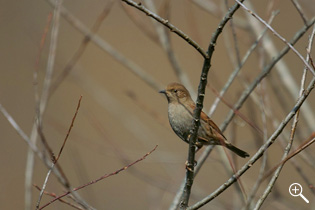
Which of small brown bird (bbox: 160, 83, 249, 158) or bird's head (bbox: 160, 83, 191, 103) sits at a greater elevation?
bird's head (bbox: 160, 83, 191, 103)

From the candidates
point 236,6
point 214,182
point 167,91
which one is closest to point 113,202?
point 214,182

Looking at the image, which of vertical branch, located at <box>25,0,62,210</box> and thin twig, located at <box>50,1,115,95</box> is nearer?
vertical branch, located at <box>25,0,62,210</box>

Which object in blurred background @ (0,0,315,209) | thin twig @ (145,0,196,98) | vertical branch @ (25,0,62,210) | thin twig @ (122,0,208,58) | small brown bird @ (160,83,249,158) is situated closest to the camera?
thin twig @ (122,0,208,58)

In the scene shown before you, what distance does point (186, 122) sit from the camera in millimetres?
4836

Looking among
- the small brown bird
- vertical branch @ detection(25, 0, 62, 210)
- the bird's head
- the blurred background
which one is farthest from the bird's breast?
the blurred background

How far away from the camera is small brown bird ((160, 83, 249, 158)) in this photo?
4828 millimetres

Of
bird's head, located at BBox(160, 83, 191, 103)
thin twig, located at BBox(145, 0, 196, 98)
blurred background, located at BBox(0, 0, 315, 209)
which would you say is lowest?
bird's head, located at BBox(160, 83, 191, 103)

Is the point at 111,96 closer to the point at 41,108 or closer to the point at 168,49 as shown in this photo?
Answer: the point at 168,49

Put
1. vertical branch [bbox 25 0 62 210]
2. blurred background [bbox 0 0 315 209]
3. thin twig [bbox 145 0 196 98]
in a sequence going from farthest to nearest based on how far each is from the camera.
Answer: blurred background [bbox 0 0 315 209], thin twig [bbox 145 0 196 98], vertical branch [bbox 25 0 62 210]

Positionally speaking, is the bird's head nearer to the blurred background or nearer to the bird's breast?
the bird's breast

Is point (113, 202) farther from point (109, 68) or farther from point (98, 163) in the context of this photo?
point (109, 68)

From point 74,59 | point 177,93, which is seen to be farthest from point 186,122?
point 74,59

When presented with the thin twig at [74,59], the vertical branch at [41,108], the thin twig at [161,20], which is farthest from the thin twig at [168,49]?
the thin twig at [161,20]

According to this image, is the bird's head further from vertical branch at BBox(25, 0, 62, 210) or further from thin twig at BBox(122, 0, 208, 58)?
thin twig at BBox(122, 0, 208, 58)
